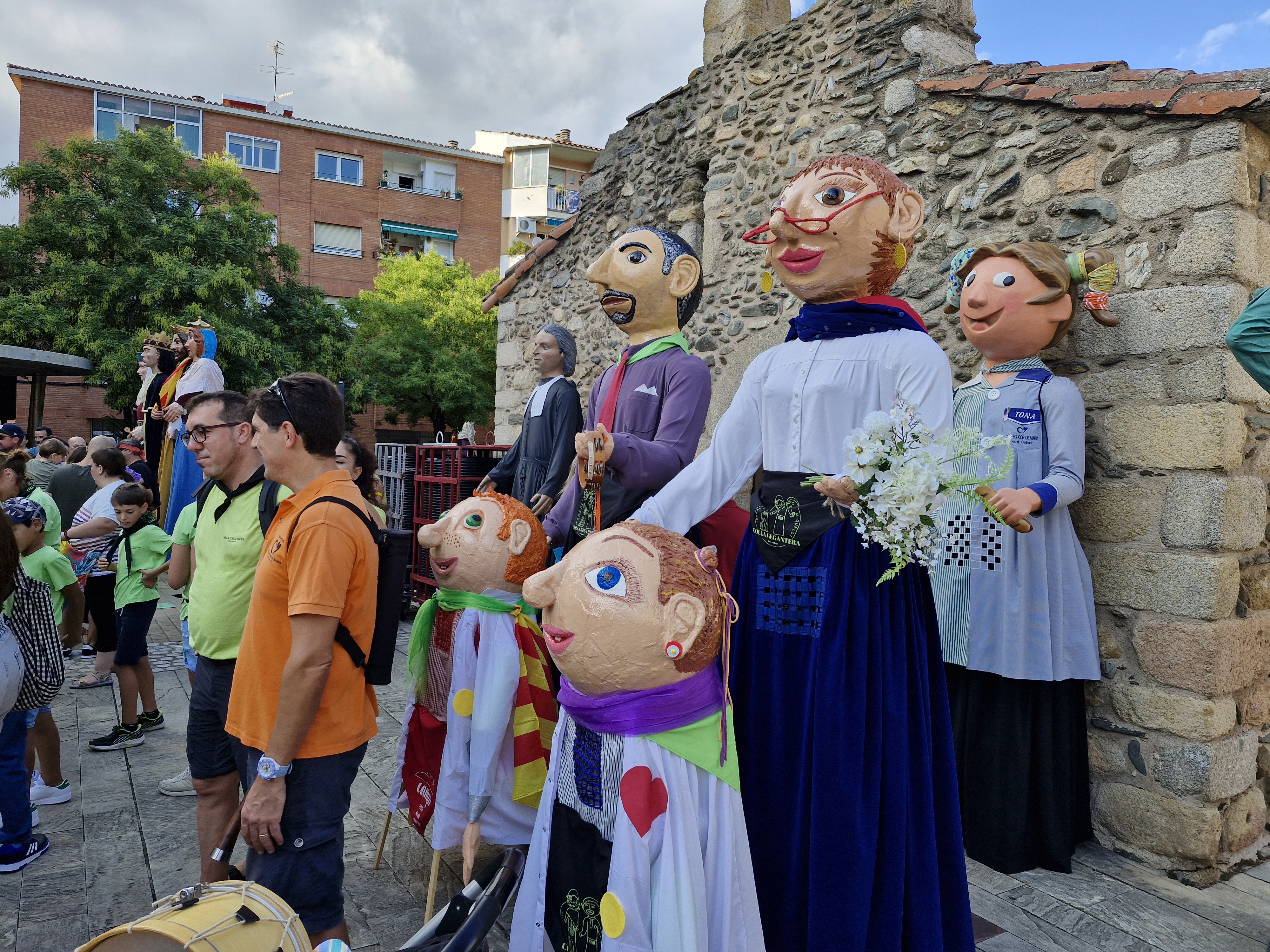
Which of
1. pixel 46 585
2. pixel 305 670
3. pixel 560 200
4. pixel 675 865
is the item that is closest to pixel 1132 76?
pixel 675 865

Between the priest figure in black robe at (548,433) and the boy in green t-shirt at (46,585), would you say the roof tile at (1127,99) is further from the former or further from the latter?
the boy in green t-shirt at (46,585)

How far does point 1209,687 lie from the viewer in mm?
3088

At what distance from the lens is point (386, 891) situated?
9.85ft

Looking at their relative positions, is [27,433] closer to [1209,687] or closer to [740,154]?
[740,154]

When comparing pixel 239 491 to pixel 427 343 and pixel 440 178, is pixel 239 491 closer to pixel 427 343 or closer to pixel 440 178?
pixel 427 343

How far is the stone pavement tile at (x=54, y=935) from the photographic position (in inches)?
105

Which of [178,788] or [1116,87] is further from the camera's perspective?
[178,788]

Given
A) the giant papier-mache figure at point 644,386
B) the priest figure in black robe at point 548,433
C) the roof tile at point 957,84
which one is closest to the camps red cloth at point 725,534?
the giant papier-mache figure at point 644,386

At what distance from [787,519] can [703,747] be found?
2.29ft

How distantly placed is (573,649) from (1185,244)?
9.90 feet

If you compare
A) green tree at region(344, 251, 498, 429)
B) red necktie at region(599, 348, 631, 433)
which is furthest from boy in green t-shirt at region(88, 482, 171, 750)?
green tree at region(344, 251, 498, 429)

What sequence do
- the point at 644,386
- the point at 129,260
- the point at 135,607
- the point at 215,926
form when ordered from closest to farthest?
the point at 215,926 < the point at 644,386 < the point at 135,607 < the point at 129,260

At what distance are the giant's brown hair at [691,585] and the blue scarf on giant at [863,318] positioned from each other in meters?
0.86

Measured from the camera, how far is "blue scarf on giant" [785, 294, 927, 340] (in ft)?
7.77
